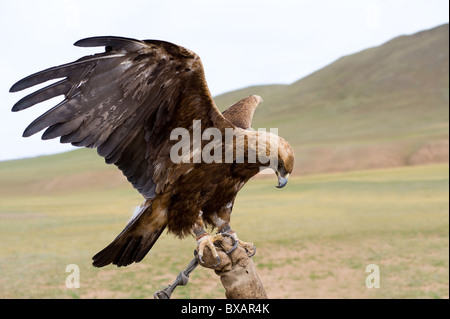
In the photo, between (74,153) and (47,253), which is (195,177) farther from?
(74,153)

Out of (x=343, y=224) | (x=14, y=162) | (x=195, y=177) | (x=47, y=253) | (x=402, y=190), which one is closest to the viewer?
(x=195, y=177)

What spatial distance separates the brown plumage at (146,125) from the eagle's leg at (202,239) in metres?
0.06

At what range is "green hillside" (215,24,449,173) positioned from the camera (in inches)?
1737

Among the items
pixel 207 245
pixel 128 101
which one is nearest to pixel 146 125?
pixel 128 101

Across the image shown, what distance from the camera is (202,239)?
3.00m

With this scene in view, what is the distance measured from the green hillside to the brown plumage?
39312mm

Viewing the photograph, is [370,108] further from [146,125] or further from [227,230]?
[146,125]

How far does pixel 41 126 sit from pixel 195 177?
35.9 inches

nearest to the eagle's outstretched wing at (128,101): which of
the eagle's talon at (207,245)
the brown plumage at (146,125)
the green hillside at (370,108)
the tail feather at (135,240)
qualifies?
the brown plumage at (146,125)

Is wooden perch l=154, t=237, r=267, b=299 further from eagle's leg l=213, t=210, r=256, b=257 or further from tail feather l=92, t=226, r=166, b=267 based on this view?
tail feather l=92, t=226, r=166, b=267

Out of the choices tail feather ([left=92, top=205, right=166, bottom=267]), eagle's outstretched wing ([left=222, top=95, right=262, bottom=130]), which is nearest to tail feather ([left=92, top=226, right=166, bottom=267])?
tail feather ([left=92, top=205, right=166, bottom=267])

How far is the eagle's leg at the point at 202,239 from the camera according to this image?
292 centimetres
